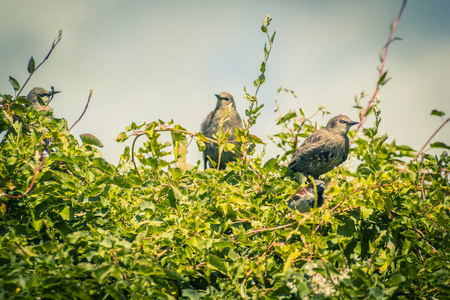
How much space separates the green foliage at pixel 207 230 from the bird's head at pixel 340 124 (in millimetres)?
819

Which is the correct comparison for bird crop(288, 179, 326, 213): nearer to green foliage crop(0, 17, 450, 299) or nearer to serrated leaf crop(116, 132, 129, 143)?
green foliage crop(0, 17, 450, 299)

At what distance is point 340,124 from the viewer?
311 centimetres

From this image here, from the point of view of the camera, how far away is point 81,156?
231 cm

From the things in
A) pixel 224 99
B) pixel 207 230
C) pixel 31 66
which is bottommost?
pixel 207 230

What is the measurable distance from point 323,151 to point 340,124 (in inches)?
13.8

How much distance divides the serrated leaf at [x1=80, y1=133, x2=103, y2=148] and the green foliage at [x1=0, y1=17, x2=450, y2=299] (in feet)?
0.10

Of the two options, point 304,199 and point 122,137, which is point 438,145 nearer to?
point 304,199

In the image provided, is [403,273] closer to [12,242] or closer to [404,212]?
[404,212]

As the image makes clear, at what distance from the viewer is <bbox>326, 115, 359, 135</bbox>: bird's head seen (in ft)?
10.1

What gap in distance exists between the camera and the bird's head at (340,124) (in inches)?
121

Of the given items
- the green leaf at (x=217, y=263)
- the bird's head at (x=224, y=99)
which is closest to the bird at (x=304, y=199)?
the green leaf at (x=217, y=263)

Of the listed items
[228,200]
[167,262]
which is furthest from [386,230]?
[167,262]

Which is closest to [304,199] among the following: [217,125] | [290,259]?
[290,259]

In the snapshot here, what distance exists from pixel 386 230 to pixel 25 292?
188 centimetres
